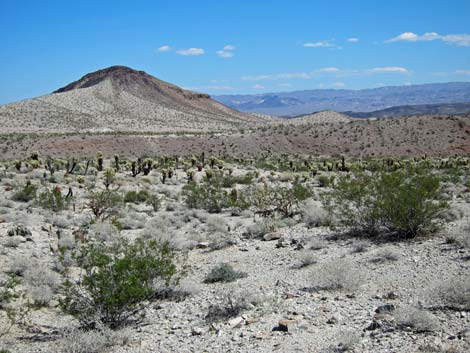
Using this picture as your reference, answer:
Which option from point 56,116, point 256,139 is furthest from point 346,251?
point 56,116

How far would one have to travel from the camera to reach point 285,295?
9125mm

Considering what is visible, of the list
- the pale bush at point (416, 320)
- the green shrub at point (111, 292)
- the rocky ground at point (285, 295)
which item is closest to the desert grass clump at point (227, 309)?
the rocky ground at point (285, 295)

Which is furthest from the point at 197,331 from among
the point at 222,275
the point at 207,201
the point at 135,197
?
the point at 135,197

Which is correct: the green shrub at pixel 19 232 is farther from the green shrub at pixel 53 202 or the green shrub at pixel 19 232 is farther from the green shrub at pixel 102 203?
the green shrub at pixel 53 202

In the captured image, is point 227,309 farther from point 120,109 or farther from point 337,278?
point 120,109

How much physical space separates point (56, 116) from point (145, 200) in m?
71.8

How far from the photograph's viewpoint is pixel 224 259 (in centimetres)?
1239

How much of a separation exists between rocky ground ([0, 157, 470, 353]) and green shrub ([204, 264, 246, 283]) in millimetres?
153

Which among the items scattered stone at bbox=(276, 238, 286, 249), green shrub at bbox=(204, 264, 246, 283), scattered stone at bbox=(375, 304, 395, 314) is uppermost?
scattered stone at bbox=(375, 304, 395, 314)

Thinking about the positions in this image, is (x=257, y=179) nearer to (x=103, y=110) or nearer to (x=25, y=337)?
(x=25, y=337)

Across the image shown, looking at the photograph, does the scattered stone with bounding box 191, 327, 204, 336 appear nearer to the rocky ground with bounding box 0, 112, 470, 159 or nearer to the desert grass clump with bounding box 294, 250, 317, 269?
the desert grass clump with bounding box 294, 250, 317, 269

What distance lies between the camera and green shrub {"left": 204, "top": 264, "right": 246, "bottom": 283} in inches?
412

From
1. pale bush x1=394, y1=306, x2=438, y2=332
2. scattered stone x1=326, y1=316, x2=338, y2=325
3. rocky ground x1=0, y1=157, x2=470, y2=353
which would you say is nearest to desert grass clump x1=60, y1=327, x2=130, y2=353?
rocky ground x1=0, y1=157, x2=470, y2=353

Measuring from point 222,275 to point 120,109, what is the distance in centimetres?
9900
